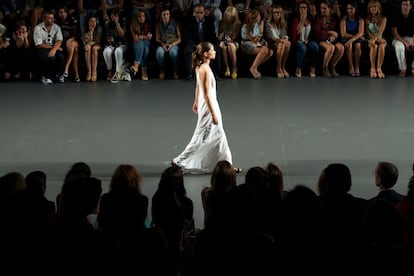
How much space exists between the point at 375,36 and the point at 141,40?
374cm

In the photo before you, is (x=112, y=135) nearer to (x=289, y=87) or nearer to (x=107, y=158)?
(x=107, y=158)

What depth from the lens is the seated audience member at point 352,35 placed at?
38.7 feet

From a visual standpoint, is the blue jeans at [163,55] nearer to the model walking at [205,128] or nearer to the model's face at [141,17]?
the model's face at [141,17]

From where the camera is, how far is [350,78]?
11648mm

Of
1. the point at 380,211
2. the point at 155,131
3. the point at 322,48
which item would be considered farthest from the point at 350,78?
the point at 380,211

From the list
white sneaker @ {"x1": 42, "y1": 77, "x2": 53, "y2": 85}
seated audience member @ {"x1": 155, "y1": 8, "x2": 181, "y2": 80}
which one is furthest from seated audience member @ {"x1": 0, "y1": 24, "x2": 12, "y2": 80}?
seated audience member @ {"x1": 155, "y1": 8, "x2": 181, "y2": 80}

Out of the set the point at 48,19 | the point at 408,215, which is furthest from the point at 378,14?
the point at 408,215

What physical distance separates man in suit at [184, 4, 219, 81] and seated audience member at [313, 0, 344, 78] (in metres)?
1.69

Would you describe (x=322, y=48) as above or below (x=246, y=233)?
above

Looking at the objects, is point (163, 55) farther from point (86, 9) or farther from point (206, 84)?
point (206, 84)

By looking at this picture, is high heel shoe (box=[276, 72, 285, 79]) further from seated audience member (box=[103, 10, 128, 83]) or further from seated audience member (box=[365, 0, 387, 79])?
seated audience member (box=[103, 10, 128, 83])

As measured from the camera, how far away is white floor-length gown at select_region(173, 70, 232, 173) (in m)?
7.58

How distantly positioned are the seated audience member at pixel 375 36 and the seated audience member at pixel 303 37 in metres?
0.87

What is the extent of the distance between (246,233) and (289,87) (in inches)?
299
